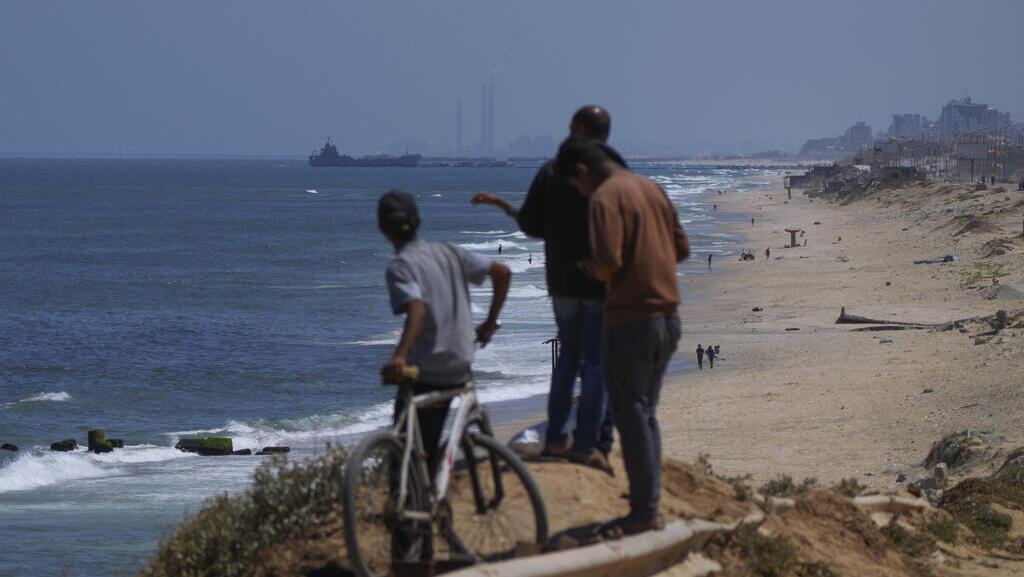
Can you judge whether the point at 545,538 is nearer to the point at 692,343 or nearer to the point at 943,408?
the point at 943,408

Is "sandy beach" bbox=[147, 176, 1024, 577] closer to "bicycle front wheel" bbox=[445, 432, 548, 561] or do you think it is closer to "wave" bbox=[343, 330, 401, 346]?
"bicycle front wheel" bbox=[445, 432, 548, 561]

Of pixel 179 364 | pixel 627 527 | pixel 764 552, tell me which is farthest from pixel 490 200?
pixel 179 364

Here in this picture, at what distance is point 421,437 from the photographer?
5527 mm

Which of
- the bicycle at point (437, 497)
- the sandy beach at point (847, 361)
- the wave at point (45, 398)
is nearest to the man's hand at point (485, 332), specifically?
the bicycle at point (437, 497)

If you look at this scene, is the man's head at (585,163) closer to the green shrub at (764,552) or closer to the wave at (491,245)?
the green shrub at (764,552)

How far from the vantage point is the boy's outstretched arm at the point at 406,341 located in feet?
17.1

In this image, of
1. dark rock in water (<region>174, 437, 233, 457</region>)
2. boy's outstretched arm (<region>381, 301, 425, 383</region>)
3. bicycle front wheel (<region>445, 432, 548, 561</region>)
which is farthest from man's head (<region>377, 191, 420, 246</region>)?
dark rock in water (<region>174, 437, 233, 457</region>)

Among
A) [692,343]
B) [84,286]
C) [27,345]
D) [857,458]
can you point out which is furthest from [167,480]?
[84,286]

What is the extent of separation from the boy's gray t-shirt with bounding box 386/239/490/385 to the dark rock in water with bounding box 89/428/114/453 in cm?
2340

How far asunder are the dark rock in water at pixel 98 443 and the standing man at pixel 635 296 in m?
23.5

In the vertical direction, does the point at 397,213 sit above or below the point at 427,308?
above

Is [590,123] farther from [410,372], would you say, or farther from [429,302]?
[410,372]

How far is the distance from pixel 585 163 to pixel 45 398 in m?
31.6

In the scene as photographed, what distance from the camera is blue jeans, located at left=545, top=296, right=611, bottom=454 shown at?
6.52m
